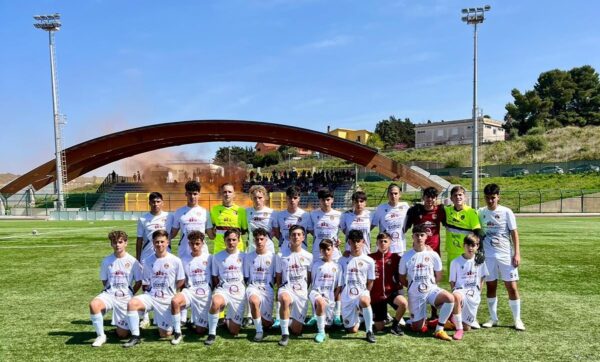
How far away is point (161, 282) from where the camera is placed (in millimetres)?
5660

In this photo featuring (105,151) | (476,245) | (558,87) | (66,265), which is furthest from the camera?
(558,87)

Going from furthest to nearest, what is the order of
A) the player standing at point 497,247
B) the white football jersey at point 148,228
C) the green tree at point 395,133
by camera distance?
the green tree at point 395,133
the white football jersey at point 148,228
the player standing at point 497,247

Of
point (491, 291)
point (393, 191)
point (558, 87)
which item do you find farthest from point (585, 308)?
point (558, 87)

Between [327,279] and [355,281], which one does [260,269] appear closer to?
[327,279]

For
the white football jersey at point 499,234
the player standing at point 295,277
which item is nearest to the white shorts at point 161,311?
the player standing at point 295,277

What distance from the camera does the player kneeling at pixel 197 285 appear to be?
5660 millimetres

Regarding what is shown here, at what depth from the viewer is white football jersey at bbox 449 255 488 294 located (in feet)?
19.0

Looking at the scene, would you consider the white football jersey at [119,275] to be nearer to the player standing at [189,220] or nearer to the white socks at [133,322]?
the white socks at [133,322]

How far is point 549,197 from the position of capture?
33.8 metres

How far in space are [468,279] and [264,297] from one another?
2625 mm

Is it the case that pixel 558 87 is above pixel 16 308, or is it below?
above

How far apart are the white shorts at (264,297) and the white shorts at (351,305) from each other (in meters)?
0.93

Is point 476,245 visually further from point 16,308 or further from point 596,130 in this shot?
point 596,130

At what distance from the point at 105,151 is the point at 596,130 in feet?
201
